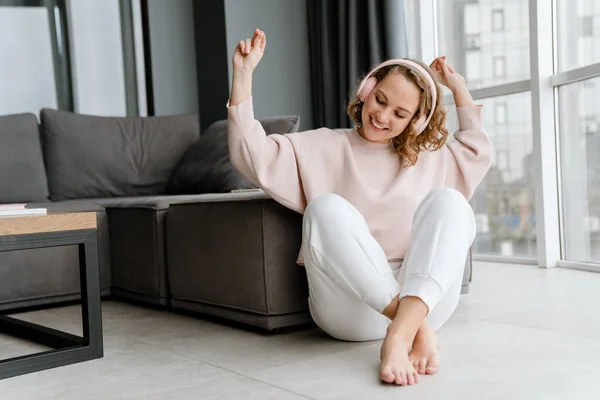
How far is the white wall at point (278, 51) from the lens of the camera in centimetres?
418

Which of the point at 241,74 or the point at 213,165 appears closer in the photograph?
the point at 241,74

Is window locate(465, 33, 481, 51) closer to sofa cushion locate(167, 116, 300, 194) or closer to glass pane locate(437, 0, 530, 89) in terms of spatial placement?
glass pane locate(437, 0, 530, 89)

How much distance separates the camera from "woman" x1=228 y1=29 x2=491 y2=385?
157 cm

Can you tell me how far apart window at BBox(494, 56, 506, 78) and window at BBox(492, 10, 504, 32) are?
144 millimetres

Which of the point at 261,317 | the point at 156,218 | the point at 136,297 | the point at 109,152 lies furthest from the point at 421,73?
the point at 109,152

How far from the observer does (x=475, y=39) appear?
3.74 metres

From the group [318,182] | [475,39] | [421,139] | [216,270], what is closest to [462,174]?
[421,139]

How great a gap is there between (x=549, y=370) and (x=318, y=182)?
713 mm

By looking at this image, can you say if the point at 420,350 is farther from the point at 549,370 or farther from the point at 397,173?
the point at 397,173

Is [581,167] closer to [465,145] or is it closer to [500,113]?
[500,113]

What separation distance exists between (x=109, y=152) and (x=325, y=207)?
2.09 m

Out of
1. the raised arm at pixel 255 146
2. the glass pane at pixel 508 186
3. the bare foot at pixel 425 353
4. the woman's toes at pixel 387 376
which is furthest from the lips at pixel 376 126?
the glass pane at pixel 508 186

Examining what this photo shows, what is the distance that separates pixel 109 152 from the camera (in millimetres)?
3480

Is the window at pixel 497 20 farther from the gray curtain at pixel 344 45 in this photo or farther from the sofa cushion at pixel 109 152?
the sofa cushion at pixel 109 152
